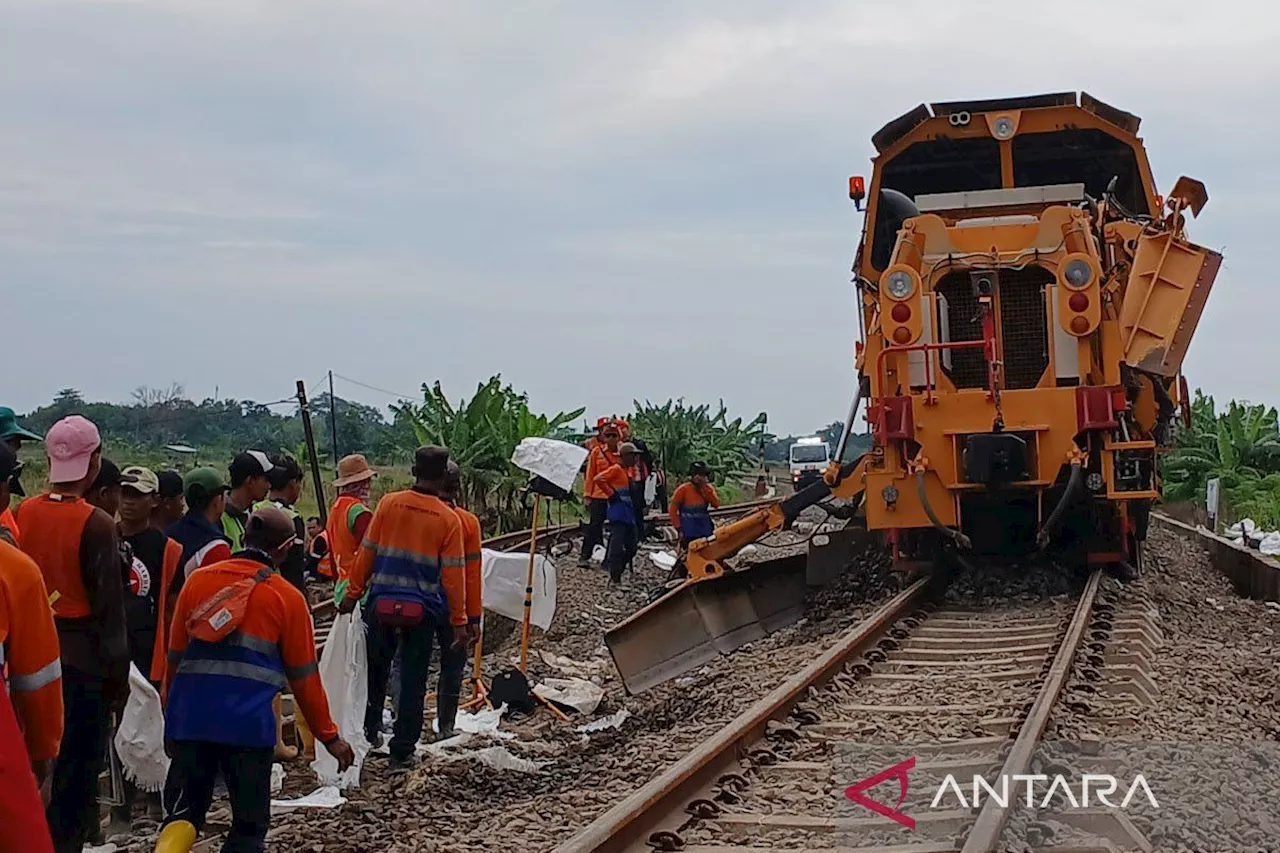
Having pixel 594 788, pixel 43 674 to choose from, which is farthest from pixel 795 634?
pixel 43 674

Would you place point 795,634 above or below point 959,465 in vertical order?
below

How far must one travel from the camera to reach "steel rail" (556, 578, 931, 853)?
15.0ft

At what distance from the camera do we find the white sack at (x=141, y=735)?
6.41 m

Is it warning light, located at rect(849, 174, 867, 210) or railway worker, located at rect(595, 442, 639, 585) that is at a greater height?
warning light, located at rect(849, 174, 867, 210)

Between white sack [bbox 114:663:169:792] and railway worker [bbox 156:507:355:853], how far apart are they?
1.59m

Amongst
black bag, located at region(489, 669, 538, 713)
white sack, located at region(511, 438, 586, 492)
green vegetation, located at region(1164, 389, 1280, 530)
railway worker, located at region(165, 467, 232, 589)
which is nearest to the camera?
railway worker, located at region(165, 467, 232, 589)

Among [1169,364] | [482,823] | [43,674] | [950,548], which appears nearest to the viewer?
[43,674]

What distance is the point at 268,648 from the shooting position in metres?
4.84

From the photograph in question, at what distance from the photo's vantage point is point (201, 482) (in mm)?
5949

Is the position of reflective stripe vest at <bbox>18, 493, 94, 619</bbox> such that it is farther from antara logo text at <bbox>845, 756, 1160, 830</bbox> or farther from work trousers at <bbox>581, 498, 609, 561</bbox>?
work trousers at <bbox>581, 498, 609, 561</bbox>

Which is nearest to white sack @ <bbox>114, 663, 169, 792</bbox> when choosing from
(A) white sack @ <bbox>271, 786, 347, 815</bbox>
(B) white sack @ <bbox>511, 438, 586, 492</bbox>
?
(A) white sack @ <bbox>271, 786, 347, 815</bbox>

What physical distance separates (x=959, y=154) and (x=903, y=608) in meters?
4.01

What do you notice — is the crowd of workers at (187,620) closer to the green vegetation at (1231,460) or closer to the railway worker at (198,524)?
the railway worker at (198,524)

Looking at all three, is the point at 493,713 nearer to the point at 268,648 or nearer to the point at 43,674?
the point at 268,648
